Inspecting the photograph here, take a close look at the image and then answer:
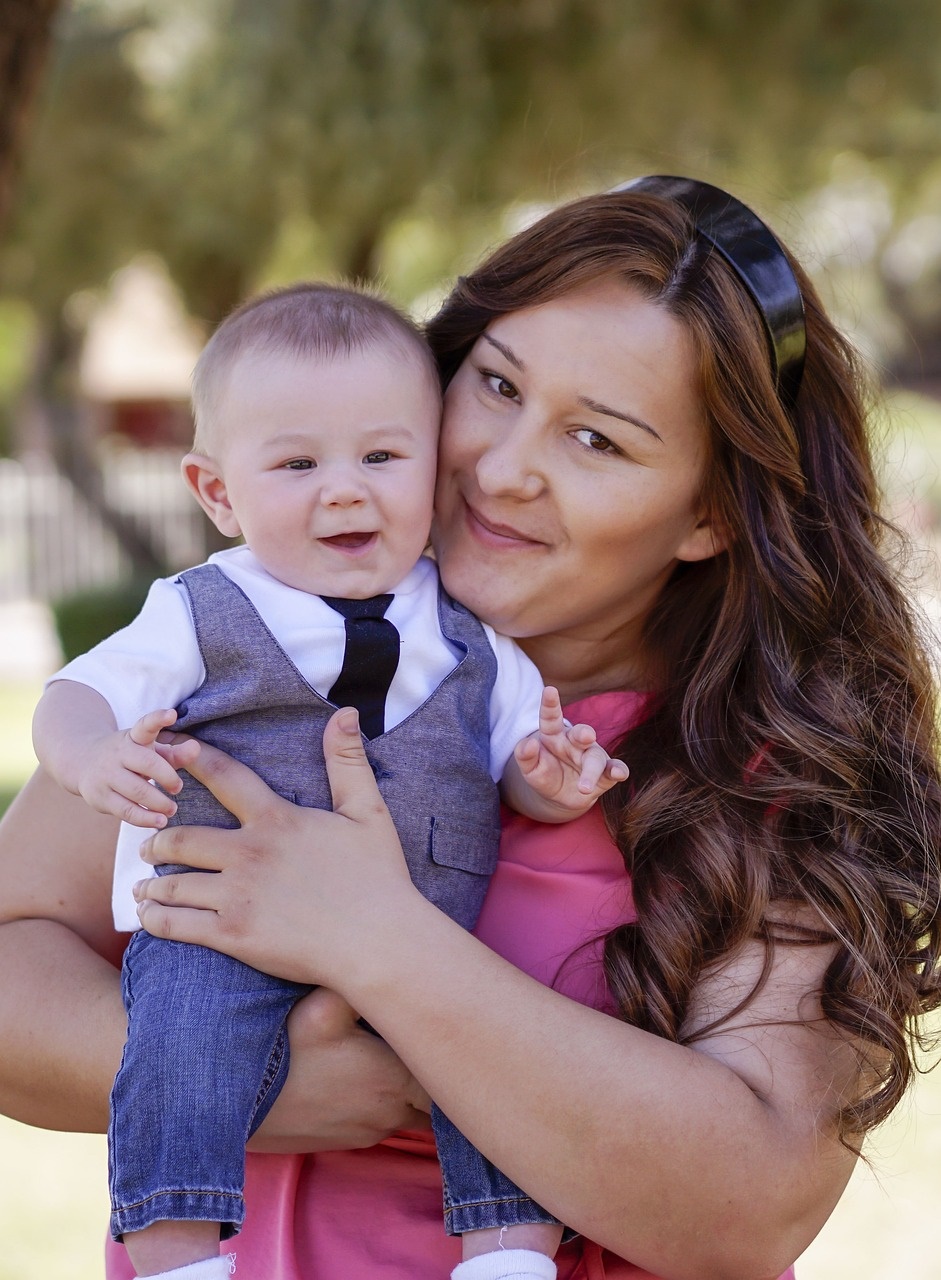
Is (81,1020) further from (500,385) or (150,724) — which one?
(500,385)

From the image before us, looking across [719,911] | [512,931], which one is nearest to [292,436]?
[512,931]

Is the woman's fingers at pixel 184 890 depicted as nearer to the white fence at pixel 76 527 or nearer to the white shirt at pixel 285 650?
the white shirt at pixel 285 650

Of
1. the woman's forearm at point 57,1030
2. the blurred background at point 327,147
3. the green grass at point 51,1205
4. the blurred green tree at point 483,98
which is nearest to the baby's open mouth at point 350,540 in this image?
the woman's forearm at point 57,1030

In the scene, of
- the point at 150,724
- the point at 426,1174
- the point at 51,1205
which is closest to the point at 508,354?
the point at 150,724

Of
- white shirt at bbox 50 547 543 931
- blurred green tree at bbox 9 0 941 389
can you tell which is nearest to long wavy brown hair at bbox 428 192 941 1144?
white shirt at bbox 50 547 543 931

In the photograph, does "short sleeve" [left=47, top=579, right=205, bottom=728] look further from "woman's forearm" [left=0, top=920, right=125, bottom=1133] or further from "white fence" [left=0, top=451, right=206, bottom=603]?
"white fence" [left=0, top=451, right=206, bottom=603]

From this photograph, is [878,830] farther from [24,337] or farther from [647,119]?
[24,337]

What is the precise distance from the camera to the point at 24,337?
30688mm

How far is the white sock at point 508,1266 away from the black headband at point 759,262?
144cm

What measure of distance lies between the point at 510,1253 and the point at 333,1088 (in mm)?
319

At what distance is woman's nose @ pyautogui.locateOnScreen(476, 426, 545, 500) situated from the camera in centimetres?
217

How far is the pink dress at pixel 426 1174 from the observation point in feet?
6.19

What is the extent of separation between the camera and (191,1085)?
1.76 m

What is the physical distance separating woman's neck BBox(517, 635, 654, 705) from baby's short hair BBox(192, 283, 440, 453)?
0.53 meters
